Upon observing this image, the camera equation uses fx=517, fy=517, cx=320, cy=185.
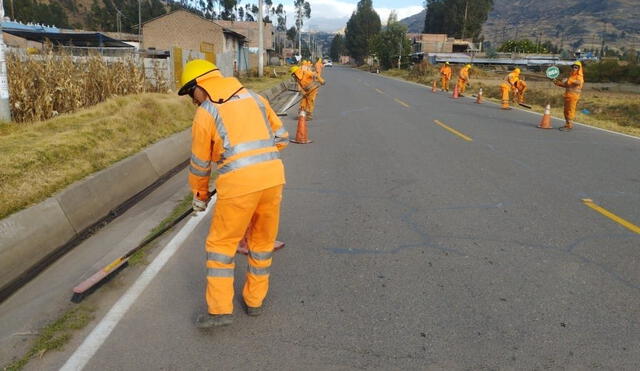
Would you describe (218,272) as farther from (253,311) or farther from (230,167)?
(230,167)

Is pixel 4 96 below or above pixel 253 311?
above

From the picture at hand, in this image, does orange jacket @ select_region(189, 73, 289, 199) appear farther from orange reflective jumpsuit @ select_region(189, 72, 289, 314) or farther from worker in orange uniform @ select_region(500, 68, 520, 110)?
worker in orange uniform @ select_region(500, 68, 520, 110)

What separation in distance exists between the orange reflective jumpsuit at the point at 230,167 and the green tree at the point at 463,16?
4648 inches

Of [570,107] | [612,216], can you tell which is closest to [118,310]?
[612,216]

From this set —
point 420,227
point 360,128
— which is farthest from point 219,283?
point 360,128

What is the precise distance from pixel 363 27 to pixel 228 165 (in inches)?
5341

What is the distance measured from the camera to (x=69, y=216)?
17.7ft

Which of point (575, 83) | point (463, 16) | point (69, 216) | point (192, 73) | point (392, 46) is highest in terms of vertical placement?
point (463, 16)

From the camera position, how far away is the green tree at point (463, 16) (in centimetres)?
11325

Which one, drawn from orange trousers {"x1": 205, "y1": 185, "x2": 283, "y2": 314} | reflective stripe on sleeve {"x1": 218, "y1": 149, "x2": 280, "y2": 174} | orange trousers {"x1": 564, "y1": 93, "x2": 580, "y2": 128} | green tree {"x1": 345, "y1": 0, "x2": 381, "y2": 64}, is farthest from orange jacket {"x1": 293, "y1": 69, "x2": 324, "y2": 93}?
green tree {"x1": 345, "y1": 0, "x2": 381, "y2": 64}

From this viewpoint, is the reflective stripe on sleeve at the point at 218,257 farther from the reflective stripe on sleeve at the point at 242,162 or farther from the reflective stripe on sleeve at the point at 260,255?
the reflective stripe on sleeve at the point at 242,162

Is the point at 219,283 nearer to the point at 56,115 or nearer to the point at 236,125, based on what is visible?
the point at 236,125

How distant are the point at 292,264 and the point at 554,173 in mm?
5509

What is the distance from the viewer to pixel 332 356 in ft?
10.5
